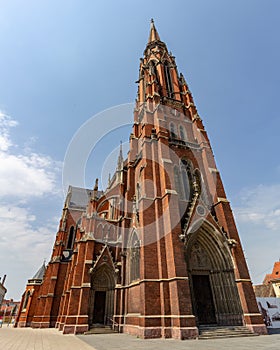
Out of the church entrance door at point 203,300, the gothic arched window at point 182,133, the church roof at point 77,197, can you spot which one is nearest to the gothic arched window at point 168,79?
the gothic arched window at point 182,133

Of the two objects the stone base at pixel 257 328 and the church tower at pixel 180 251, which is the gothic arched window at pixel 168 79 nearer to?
the church tower at pixel 180 251

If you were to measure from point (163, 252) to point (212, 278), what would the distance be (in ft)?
13.5

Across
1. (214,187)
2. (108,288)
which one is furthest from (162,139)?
(108,288)

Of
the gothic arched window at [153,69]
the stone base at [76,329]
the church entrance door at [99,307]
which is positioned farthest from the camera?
the gothic arched window at [153,69]

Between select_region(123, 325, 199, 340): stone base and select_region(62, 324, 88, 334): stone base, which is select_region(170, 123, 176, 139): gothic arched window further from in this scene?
select_region(62, 324, 88, 334): stone base

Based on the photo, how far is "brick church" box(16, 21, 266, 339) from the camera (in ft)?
42.7

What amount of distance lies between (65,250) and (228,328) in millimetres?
Result: 23882

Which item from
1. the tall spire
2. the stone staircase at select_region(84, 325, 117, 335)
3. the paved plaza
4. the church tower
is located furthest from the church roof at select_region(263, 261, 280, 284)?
the tall spire

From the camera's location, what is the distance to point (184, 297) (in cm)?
1222

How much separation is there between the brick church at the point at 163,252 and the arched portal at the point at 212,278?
0.21 ft

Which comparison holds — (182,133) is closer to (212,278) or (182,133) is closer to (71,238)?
(212,278)

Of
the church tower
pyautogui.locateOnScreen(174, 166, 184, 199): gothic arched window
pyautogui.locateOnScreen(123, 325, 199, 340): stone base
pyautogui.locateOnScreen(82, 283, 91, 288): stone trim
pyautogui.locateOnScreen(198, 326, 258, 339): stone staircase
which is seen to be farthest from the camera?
pyautogui.locateOnScreen(174, 166, 184, 199): gothic arched window

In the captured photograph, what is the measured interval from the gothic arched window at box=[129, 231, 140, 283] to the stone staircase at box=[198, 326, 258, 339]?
549 cm

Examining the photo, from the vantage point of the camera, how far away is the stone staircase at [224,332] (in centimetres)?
1149
